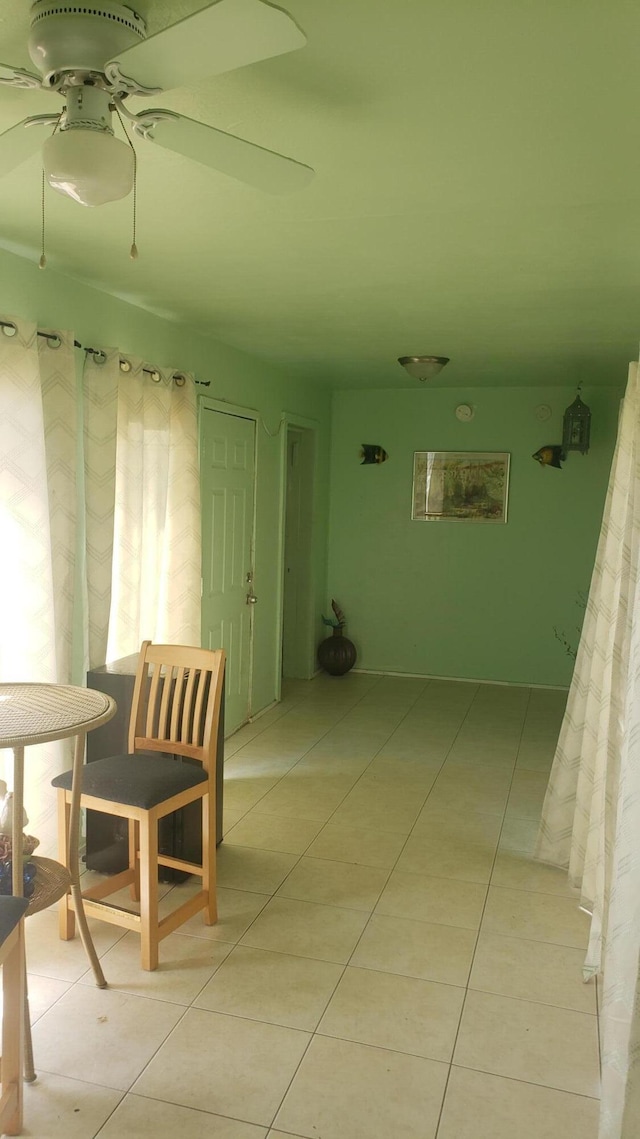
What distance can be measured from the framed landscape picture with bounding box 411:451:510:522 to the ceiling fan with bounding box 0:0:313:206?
4.99m

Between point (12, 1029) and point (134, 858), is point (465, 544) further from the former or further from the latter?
point (12, 1029)

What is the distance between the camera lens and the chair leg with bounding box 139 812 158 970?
8.05ft

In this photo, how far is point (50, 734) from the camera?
198cm

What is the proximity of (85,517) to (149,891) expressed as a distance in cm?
158

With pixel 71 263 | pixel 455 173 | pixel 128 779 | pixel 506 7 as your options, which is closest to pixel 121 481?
pixel 71 263

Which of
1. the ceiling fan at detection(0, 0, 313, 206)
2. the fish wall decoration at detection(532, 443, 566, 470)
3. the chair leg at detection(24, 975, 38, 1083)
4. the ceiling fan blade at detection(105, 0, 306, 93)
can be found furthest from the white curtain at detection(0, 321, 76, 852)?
the fish wall decoration at detection(532, 443, 566, 470)

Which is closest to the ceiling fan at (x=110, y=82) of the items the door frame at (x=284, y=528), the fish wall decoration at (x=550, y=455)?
the door frame at (x=284, y=528)

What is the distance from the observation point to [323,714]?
5.50m

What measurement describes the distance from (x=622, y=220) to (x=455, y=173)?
2.06 feet

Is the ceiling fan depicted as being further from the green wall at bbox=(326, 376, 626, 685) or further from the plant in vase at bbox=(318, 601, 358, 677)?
the plant in vase at bbox=(318, 601, 358, 677)

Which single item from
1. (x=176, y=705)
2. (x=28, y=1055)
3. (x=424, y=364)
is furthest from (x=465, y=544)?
(x=28, y=1055)

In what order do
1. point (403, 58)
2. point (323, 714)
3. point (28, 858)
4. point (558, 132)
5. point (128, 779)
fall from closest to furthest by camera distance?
point (403, 58)
point (558, 132)
point (28, 858)
point (128, 779)
point (323, 714)

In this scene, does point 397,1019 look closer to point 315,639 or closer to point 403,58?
point 403,58

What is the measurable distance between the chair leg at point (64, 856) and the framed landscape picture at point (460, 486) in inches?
174
